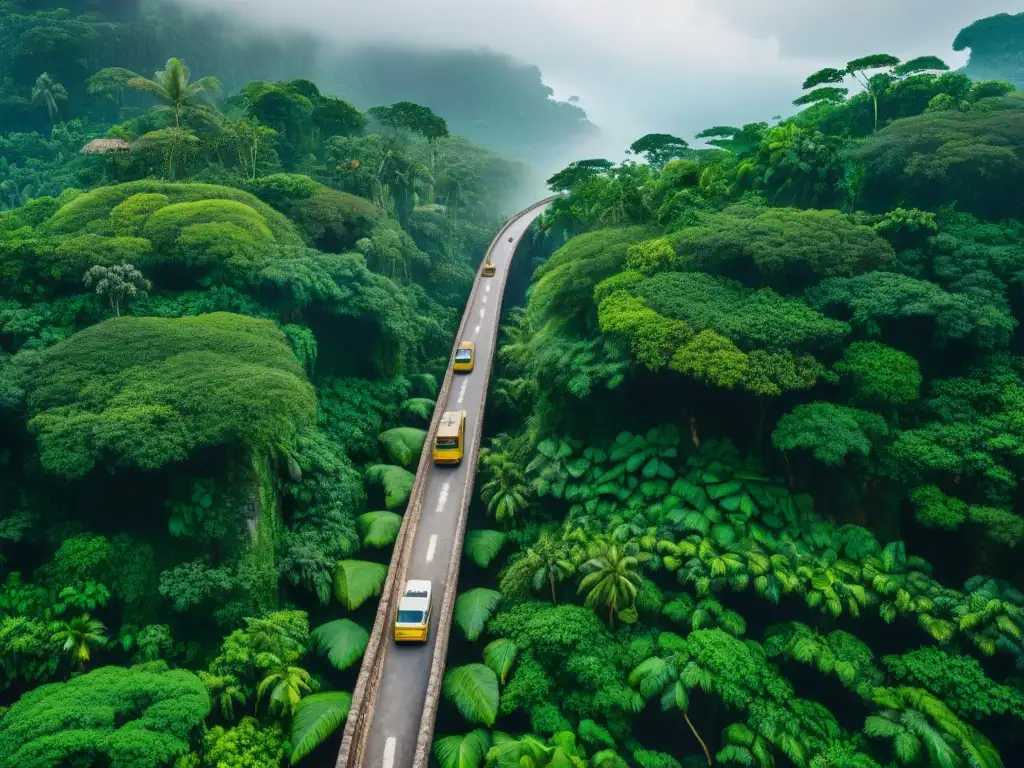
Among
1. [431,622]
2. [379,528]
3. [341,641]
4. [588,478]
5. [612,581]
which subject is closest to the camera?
[612,581]

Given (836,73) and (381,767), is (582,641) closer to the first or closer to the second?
(381,767)

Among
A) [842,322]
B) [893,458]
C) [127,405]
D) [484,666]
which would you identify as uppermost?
[842,322]

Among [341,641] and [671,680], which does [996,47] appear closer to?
[671,680]

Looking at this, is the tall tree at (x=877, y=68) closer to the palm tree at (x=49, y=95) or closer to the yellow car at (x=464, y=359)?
the yellow car at (x=464, y=359)

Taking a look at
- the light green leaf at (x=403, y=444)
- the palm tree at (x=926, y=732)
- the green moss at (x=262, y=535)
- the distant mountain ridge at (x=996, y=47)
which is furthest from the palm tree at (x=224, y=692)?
the distant mountain ridge at (x=996, y=47)

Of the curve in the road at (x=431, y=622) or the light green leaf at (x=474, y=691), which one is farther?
the light green leaf at (x=474, y=691)

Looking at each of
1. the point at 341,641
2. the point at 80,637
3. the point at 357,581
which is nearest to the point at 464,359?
the point at 357,581

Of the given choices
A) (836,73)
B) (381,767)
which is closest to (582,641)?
(381,767)
